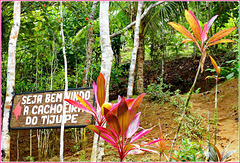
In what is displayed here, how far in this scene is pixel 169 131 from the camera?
3.64 m

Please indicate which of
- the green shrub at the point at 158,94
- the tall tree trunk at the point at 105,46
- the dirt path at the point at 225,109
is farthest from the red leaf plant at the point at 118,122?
the green shrub at the point at 158,94

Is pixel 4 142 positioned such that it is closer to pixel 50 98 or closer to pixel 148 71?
pixel 50 98

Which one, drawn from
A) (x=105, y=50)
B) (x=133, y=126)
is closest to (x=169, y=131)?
(x=105, y=50)

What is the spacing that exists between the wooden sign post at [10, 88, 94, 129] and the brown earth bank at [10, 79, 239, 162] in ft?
2.56

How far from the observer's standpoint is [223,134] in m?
3.28

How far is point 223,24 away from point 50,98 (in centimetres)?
667

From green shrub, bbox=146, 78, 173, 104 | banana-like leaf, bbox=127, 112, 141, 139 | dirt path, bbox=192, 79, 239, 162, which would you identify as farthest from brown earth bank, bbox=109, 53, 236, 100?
banana-like leaf, bbox=127, 112, 141, 139

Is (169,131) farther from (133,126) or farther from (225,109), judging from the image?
(133,126)

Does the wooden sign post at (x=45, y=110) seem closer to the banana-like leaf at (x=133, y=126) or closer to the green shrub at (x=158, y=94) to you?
the banana-like leaf at (x=133, y=126)

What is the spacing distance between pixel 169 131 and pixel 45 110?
82.2 inches

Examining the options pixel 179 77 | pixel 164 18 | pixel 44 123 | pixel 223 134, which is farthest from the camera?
pixel 179 77

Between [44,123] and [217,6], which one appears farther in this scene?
[217,6]

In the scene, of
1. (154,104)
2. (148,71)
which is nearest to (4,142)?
(154,104)

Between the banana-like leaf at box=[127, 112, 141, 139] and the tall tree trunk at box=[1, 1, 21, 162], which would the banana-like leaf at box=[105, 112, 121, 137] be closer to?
the banana-like leaf at box=[127, 112, 141, 139]
